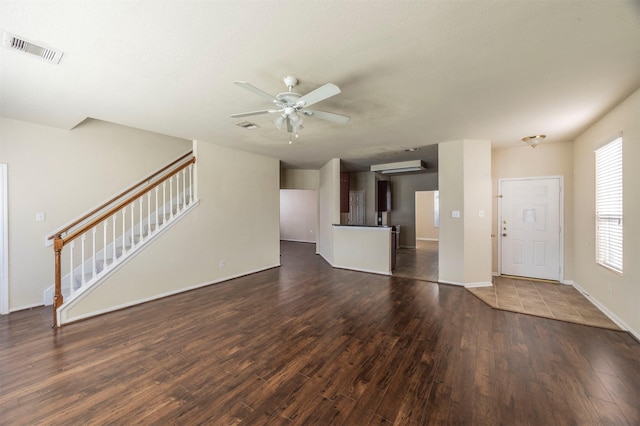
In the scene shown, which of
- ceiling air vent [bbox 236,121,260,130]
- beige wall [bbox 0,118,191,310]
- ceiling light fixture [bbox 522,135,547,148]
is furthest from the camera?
ceiling light fixture [bbox 522,135,547,148]

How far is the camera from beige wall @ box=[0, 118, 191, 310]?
11.7ft

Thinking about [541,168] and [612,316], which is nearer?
[612,316]

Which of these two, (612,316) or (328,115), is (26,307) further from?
(612,316)

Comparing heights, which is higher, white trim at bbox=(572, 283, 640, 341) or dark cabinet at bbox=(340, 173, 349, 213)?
dark cabinet at bbox=(340, 173, 349, 213)

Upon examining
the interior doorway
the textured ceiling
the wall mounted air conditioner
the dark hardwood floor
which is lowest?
the dark hardwood floor

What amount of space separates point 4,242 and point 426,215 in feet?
38.1

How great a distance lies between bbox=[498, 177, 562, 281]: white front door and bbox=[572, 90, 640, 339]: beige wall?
40cm

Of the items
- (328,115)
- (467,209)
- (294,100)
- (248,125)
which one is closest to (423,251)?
(467,209)

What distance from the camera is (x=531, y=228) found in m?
5.09

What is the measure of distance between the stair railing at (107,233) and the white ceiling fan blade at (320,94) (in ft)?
9.45

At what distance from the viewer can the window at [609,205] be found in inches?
125

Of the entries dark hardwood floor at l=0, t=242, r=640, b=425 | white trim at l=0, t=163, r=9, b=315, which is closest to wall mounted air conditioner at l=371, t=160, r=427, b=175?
dark hardwood floor at l=0, t=242, r=640, b=425

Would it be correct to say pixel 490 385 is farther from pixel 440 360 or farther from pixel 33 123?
pixel 33 123

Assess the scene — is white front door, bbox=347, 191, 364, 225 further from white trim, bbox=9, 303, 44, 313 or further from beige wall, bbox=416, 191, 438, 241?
white trim, bbox=9, 303, 44, 313
